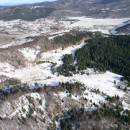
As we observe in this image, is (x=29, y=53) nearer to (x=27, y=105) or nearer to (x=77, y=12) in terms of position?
(x=27, y=105)

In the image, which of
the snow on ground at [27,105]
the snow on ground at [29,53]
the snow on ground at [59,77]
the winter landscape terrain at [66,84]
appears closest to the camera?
the winter landscape terrain at [66,84]

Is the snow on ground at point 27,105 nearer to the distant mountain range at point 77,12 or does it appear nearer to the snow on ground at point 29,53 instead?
the snow on ground at point 29,53

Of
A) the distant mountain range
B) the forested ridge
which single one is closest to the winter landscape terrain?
the forested ridge

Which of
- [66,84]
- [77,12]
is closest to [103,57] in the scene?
[66,84]

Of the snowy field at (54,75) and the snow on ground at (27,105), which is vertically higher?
Result: the snow on ground at (27,105)

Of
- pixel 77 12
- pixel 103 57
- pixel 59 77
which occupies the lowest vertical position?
pixel 77 12

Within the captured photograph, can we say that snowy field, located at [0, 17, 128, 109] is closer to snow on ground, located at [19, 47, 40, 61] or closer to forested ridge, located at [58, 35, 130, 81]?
snow on ground, located at [19, 47, 40, 61]

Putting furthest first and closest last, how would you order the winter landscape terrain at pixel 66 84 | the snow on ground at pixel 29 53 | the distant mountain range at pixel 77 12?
the distant mountain range at pixel 77 12, the snow on ground at pixel 29 53, the winter landscape terrain at pixel 66 84

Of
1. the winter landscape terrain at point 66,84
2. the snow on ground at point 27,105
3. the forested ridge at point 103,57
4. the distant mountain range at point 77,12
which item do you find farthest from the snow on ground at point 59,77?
the distant mountain range at point 77,12
